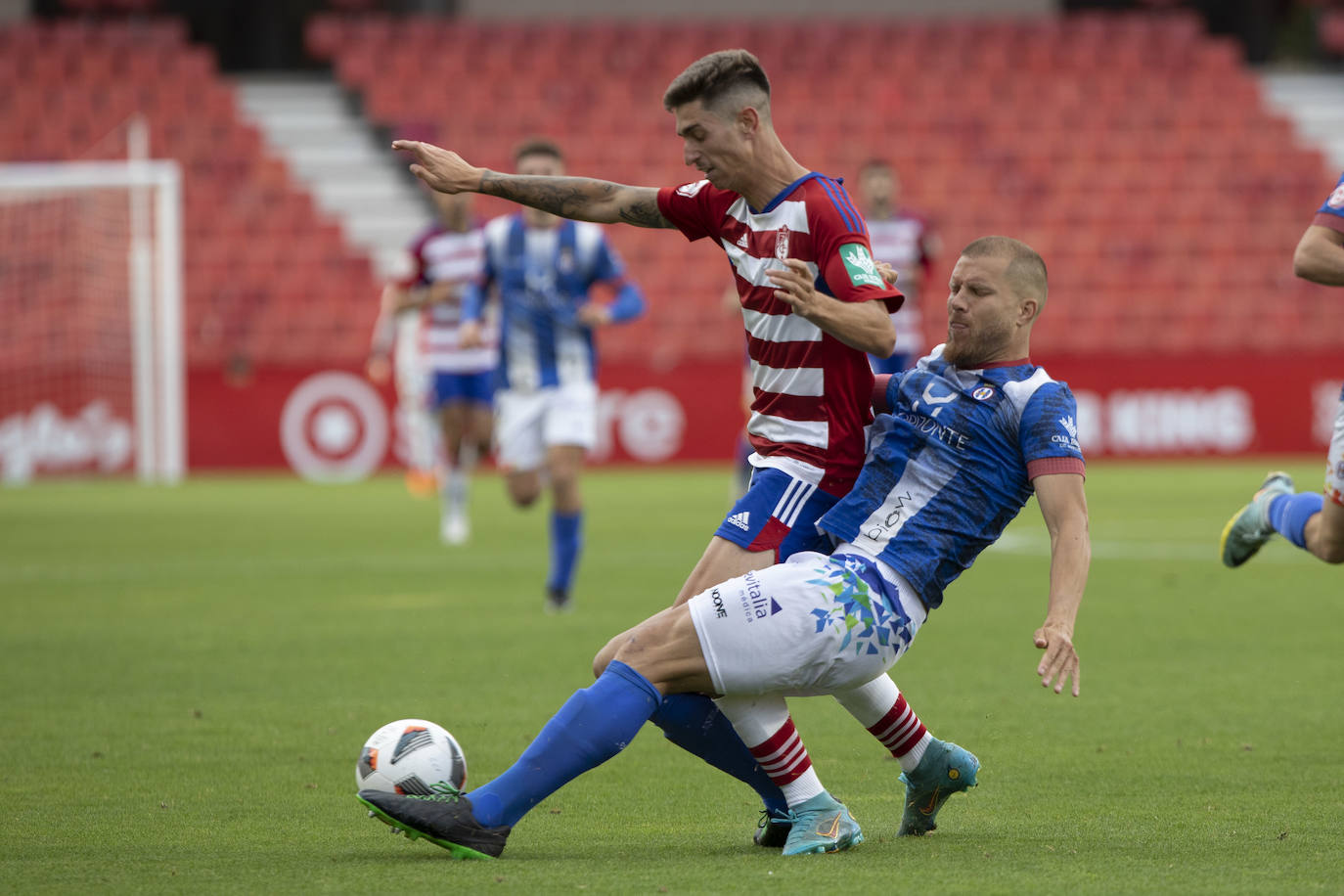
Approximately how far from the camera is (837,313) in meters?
4.02

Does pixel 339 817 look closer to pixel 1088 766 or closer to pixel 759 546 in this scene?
pixel 759 546

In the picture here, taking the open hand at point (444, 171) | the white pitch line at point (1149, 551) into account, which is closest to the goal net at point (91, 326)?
the white pitch line at point (1149, 551)

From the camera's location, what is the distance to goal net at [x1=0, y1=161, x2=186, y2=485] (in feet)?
68.0

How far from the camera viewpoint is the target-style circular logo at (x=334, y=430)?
2077cm

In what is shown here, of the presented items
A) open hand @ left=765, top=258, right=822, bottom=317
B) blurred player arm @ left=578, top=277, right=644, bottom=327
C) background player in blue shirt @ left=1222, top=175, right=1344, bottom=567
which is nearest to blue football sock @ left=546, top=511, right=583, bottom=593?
blurred player arm @ left=578, top=277, right=644, bottom=327

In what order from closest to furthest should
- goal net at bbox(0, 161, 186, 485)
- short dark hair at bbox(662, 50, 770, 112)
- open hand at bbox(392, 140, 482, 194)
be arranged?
short dark hair at bbox(662, 50, 770, 112)
open hand at bbox(392, 140, 482, 194)
goal net at bbox(0, 161, 186, 485)

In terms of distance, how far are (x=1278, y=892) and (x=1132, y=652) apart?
3.88 meters

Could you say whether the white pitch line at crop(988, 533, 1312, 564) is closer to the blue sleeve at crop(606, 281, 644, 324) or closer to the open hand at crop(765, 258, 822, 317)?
the blue sleeve at crop(606, 281, 644, 324)

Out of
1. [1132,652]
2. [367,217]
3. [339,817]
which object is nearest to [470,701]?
[339,817]

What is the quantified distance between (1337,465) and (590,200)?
2287 mm

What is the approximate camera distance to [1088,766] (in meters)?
5.13

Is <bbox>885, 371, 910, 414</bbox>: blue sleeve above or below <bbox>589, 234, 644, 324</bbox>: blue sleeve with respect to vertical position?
below

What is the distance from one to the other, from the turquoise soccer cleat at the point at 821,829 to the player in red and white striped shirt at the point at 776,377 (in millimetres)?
20

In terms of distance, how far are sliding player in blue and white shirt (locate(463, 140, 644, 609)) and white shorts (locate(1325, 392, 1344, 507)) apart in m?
4.53
